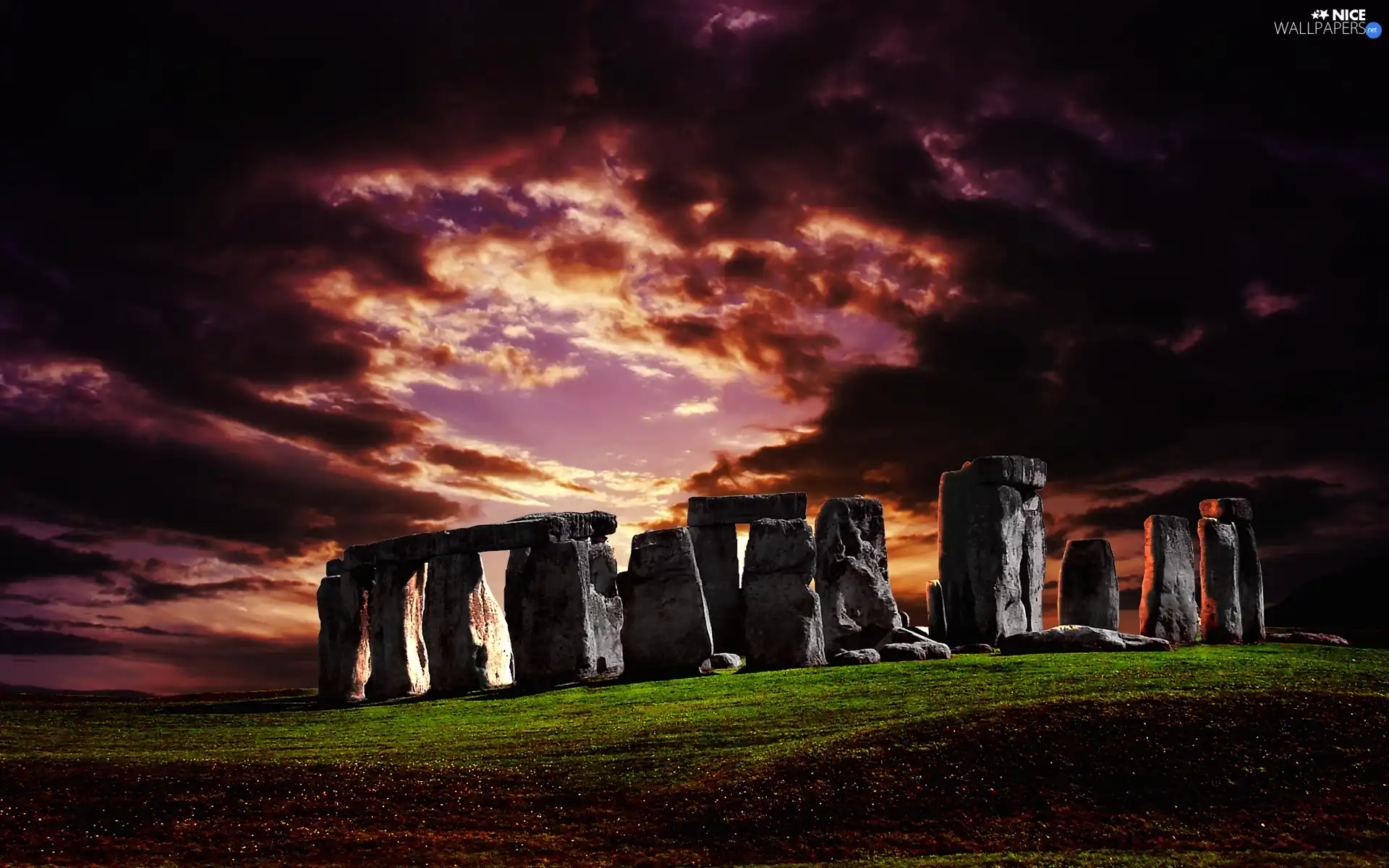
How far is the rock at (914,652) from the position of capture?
24453mm

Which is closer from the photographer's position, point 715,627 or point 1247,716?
point 1247,716

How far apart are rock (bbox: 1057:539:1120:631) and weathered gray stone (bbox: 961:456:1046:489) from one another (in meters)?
2.46

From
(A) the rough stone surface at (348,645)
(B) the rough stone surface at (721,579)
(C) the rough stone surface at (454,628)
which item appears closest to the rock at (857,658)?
(B) the rough stone surface at (721,579)

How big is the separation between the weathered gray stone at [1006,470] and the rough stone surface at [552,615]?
9421mm

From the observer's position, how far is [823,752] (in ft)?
52.4

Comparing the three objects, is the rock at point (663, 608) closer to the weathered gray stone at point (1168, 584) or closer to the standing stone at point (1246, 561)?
the weathered gray stone at point (1168, 584)

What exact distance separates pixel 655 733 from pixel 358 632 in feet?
54.8

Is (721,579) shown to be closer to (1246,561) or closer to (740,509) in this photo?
(740,509)

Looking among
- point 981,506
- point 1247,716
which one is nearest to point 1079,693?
point 1247,716

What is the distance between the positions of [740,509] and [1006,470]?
21.6 ft

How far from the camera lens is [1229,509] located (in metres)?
30.2

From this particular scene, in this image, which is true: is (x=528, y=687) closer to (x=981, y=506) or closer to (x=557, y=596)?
(x=557, y=596)

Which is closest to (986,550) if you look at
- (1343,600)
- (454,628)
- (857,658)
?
(857,658)

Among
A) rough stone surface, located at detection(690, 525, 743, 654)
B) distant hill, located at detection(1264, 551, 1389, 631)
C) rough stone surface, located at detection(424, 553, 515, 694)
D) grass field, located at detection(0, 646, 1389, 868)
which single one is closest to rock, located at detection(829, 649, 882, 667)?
grass field, located at detection(0, 646, 1389, 868)
